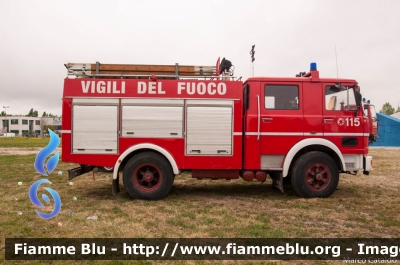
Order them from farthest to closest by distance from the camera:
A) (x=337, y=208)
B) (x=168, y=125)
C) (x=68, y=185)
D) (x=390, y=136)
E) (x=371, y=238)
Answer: (x=390, y=136) → (x=68, y=185) → (x=168, y=125) → (x=337, y=208) → (x=371, y=238)

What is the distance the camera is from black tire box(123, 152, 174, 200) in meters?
6.50

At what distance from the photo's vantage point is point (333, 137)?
6723mm

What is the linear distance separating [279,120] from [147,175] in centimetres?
306

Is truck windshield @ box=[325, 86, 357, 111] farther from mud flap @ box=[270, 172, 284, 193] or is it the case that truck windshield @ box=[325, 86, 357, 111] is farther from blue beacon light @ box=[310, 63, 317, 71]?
mud flap @ box=[270, 172, 284, 193]

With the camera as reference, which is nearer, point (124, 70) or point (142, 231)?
point (142, 231)

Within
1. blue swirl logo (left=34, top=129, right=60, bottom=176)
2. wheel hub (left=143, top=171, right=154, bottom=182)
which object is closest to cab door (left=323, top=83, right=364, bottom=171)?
wheel hub (left=143, top=171, right=154, bottom=182)

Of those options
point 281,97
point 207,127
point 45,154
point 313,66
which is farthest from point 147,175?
point 313,66

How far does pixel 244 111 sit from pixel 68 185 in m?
5.22

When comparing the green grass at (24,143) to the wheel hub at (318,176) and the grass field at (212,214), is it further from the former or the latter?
the wheel hub at (318,176)

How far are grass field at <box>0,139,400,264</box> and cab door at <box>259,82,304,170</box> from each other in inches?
40.5

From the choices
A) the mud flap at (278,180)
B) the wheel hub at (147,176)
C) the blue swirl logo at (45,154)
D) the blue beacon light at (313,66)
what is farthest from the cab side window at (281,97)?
the blue swirl logo at (45,154)

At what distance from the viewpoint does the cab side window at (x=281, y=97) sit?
675 centimetres

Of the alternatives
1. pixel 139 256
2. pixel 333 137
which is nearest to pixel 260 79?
pixel 333 137

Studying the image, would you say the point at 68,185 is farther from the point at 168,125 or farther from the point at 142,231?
the point at 142,231
